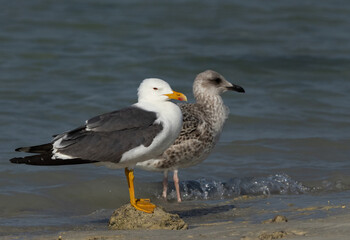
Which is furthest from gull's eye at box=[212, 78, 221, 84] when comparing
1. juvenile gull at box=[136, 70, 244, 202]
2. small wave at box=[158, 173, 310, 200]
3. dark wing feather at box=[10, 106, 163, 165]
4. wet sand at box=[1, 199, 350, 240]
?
dark wing feather at box=[10, 106, 163, 165]

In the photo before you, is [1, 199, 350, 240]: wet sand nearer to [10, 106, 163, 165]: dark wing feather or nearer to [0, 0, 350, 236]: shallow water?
[10, 106, 163, 165]: dark wing feather

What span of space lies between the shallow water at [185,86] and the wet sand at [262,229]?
88 centimetres

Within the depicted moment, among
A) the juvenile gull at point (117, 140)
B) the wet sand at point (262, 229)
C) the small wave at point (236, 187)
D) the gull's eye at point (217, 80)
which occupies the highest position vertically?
the gull's eye at point (217, 80)

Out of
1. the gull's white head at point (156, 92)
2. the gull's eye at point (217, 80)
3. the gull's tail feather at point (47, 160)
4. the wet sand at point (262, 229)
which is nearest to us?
the wet sand at point (262, 229)

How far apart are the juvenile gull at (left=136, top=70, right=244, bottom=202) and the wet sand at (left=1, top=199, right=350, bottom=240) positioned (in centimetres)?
91

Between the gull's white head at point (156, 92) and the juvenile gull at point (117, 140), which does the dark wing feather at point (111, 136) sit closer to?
the juvenile gull at point (117, 140)

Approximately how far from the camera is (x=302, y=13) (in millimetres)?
19062

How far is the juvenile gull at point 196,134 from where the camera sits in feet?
24.0


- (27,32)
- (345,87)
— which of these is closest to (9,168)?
(345,87)

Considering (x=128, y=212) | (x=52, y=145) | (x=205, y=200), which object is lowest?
(x=205, y=200)

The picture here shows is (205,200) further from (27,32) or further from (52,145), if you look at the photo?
(27,32)

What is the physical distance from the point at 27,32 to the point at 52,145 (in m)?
10.3

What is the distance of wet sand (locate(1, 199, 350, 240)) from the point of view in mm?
4906

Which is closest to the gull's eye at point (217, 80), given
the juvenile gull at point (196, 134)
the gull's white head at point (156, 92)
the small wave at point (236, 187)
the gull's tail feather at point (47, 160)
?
the juvenile gull at point (196, 134)
